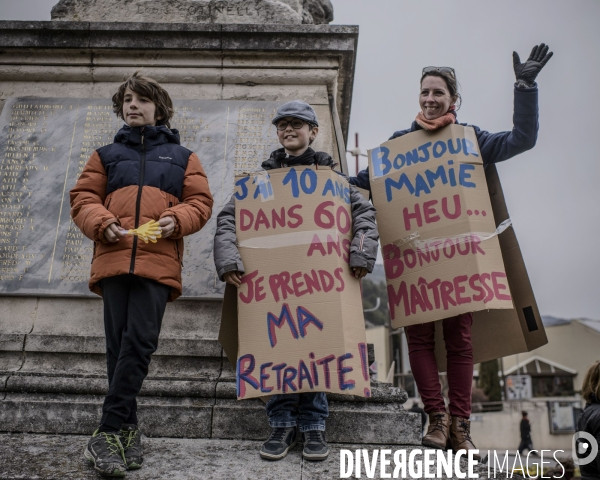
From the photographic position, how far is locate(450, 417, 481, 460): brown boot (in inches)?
112

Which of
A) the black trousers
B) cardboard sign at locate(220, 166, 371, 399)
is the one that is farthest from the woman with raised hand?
the black trousers

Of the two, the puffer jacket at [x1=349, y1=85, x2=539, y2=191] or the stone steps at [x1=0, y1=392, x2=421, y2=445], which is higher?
the puffer jacket at [x1=349, y1=85, x2=539, y2=191]

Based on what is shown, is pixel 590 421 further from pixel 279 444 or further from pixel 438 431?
pixel 279 444

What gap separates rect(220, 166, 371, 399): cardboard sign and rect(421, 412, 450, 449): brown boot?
54cm

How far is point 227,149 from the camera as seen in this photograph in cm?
427

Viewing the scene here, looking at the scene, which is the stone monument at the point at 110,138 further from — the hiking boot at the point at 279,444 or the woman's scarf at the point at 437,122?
the woman's scarf at the point at 437,122

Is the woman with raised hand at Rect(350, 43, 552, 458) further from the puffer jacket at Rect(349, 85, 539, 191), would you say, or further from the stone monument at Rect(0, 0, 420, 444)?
the stone monument at Rect(0, 0, 420, 444)

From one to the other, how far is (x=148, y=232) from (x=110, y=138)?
2.06m

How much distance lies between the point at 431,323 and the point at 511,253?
64 centimetres

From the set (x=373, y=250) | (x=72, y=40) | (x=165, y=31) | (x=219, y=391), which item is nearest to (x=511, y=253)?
(x=373, y=250)

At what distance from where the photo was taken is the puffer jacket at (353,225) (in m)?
2.82

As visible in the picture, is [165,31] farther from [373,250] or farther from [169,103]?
[373,250]

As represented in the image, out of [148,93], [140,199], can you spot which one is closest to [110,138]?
[148,93]

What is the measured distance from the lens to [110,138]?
4348mm
